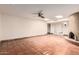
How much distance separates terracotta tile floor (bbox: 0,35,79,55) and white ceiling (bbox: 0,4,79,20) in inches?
21.0

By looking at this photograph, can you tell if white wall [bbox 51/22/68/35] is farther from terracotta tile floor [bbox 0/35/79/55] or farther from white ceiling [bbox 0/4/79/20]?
white ceiling [bbox 0/4/79/20]

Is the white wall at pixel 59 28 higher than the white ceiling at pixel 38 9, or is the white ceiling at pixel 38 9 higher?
the white ceiling at pixel 38 9

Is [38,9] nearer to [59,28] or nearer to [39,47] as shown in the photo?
[59,28]

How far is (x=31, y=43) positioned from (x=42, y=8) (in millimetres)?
749

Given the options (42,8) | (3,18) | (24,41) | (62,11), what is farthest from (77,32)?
(3,18)

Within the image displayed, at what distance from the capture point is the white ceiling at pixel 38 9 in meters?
1.64

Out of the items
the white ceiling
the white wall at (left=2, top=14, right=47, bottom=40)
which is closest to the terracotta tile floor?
the white wall at (left=2, top=14, right=47, bottom=40)

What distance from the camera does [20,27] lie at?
6.02 feet

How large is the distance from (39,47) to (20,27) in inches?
22.7

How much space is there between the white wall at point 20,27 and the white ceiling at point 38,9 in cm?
12

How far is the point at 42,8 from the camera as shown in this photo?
A: 66.9 inches

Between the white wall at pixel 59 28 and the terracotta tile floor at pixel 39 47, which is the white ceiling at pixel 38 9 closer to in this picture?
the white wall at pixel 59 28

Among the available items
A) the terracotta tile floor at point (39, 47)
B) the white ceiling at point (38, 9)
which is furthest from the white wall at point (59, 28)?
the white ceiling at point (38, 9)
